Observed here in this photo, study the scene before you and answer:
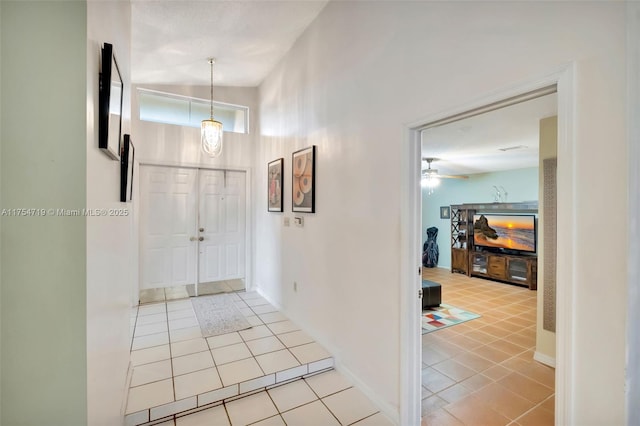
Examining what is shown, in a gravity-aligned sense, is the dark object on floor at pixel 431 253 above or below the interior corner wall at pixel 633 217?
below

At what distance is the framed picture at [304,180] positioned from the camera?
293 cm

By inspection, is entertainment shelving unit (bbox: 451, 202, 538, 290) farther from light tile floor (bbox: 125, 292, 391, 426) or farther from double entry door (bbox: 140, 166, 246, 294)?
double entry door (bbox: 140, 166, 246, 294)

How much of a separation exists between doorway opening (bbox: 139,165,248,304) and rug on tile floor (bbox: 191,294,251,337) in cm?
35

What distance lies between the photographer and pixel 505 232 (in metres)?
5.97

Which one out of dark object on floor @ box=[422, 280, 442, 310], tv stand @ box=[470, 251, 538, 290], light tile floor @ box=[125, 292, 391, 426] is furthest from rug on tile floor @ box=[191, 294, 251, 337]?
tv stand @ box=[470, 251, 538, 290]

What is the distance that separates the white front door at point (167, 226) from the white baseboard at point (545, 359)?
4337 mm


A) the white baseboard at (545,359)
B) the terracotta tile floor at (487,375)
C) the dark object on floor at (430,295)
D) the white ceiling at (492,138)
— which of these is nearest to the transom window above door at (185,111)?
the white ceiling at (492,138)

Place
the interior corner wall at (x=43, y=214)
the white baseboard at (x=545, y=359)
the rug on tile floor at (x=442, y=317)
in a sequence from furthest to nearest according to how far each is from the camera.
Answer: the rug on tile floor at (x=442, y=317) → the white baseboard at (x=545, y=359) → the interior corner wall at (x=43, y=214)

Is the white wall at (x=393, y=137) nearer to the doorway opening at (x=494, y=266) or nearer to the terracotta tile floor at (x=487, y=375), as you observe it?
the doorway opening at (x=494, y=266)

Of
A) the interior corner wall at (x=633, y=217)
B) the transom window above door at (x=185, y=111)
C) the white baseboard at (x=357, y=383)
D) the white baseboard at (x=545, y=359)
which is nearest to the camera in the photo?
the interior corner wall at (x=633, y=217)

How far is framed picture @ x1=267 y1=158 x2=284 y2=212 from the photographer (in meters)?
3.70

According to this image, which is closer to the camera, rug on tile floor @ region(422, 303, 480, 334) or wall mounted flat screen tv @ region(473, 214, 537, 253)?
rug on tile floor @ region(422, 303, 480, 334)

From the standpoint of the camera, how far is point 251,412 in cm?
201

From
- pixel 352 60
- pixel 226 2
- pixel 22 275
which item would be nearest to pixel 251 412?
pixel 22 275
